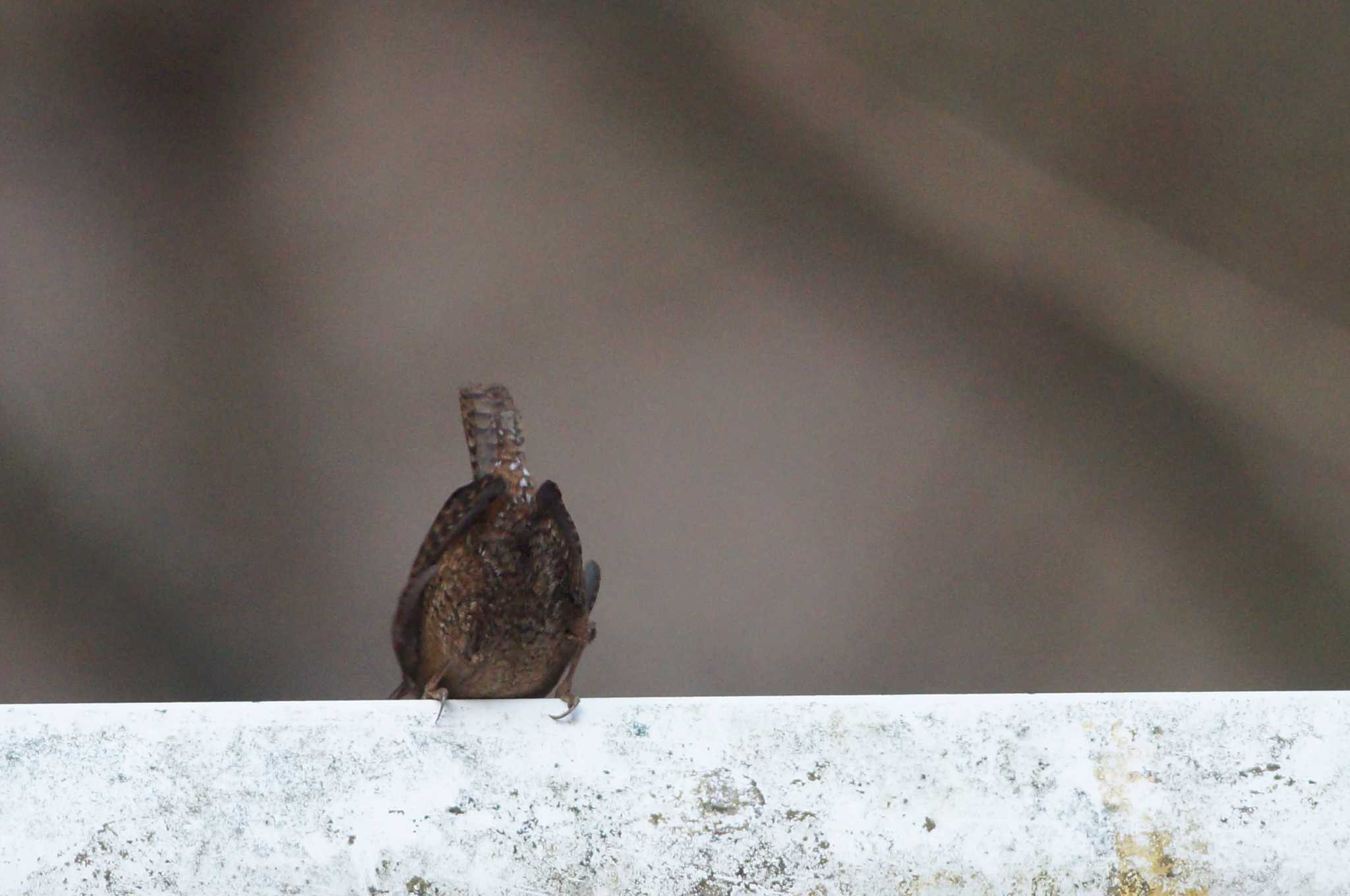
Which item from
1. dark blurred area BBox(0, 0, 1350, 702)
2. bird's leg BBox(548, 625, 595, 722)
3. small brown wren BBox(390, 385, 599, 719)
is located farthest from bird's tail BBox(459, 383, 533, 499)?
dark blurred area BBox(0, 0, 1350, 702)

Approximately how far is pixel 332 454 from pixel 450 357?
0.34 meters

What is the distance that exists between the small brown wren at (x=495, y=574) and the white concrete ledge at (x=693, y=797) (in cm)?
20

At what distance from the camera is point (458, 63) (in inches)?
102

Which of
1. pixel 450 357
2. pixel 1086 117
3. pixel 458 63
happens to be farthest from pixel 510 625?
pixel 1086 117

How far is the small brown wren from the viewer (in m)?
1.47

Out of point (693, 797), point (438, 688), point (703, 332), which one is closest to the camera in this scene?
point (693, 797)

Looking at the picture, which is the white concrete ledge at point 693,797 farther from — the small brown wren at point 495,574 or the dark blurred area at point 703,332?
the dark blurred area at point 703,332

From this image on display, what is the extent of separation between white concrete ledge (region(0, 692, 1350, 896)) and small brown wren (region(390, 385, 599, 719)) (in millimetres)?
203

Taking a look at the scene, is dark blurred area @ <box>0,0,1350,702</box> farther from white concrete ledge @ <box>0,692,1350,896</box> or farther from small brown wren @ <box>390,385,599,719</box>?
white concrete ledge @ <box>0,692,1350,896</box>

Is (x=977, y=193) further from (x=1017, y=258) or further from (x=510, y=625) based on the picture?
(x=510, y=625)

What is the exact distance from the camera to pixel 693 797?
1235 mm

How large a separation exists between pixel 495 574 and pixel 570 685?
6.6 inches

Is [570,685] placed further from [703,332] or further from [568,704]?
[703,332]

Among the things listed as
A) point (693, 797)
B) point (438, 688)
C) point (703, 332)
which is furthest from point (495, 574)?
point (703, 332)
